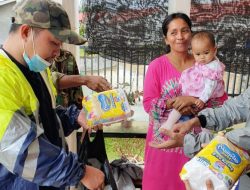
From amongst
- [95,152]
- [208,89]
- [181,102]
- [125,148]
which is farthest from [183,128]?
[125,148]

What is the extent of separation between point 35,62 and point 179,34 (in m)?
1.04

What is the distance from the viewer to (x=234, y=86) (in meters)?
2.74

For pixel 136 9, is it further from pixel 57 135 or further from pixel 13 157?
pixel 13 157

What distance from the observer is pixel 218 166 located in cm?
101

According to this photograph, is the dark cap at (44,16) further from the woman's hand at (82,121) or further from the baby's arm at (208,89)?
the baby's arm at (208,89)

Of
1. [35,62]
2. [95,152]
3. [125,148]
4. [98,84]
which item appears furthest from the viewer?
[125,148]

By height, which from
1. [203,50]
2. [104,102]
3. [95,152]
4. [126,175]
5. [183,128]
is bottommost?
[126,175]

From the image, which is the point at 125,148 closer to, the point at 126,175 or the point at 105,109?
the point at 126,175

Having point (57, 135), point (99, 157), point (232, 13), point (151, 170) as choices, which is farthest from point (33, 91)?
point (232, 13)

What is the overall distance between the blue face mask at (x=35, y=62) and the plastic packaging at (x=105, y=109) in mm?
308

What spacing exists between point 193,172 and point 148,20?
5.81ft

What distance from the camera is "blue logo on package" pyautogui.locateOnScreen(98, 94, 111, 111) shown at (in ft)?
4.45

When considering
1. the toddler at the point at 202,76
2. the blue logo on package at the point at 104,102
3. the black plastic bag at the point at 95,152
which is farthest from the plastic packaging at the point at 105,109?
the toddler at the point at 202,76

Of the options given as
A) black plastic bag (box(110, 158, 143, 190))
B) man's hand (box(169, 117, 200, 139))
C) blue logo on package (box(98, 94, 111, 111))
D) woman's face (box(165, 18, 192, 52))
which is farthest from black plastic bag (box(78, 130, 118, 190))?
woman's face (box(165, 18, 192, 52))
